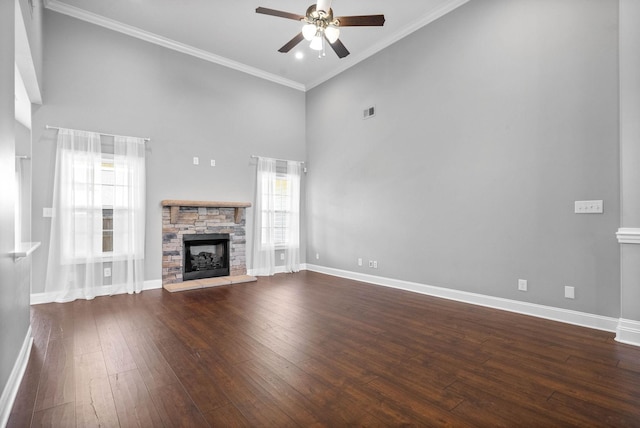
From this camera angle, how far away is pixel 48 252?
13.8ft

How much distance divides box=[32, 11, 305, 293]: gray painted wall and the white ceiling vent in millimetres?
1826

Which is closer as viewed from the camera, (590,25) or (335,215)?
(590,25)

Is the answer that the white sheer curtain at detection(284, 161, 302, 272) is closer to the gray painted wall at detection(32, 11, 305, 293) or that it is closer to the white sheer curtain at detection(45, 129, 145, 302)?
the gray painted wall at detection(32, 11, 305, 293)

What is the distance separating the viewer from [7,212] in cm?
189

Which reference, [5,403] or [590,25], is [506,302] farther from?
[5,403]

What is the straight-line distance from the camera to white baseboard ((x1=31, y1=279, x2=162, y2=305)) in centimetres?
408

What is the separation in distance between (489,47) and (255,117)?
414 cm

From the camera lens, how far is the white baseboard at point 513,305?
3119 mm

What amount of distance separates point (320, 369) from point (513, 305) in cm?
268

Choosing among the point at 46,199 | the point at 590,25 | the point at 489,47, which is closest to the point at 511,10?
the point at 489,47

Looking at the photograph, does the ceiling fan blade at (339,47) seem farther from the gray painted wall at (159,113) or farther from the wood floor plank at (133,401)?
the wood floor plank at (133,401)

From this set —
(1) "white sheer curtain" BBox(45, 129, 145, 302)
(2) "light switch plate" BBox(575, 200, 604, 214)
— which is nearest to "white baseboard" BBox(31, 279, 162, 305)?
(1) "white sheer curtain" BBox(45, 129, 145, 302)

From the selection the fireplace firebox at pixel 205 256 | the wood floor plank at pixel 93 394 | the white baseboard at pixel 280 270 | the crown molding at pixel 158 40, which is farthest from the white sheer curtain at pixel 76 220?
the white baseboard at pixel 280 270

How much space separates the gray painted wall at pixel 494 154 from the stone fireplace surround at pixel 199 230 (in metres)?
2.01
